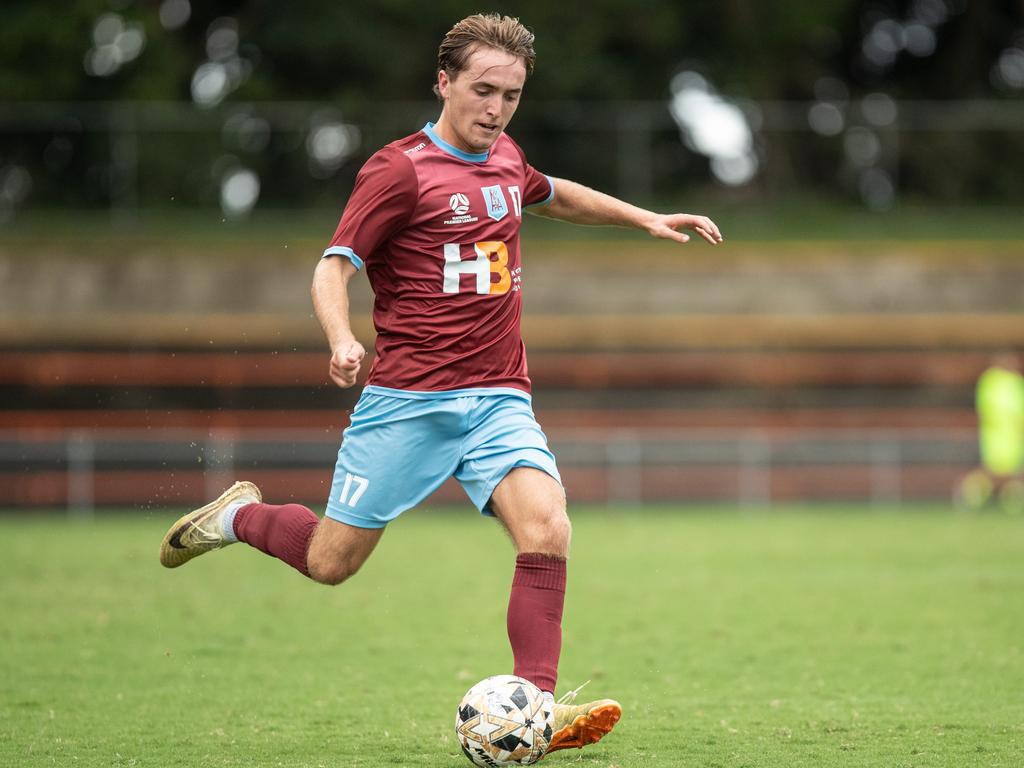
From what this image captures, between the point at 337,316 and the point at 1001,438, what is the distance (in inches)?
661

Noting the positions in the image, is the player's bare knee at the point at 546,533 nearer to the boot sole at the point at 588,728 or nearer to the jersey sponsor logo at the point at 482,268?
the boot sole at the point at 588,728

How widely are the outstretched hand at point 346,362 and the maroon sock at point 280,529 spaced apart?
1.01 meters

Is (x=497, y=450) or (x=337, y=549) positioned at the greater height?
(x=497, y=450)

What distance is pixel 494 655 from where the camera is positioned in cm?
803

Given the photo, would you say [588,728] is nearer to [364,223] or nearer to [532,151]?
[364,223]

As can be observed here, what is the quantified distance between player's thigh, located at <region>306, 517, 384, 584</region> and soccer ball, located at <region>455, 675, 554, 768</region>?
0.79 meters

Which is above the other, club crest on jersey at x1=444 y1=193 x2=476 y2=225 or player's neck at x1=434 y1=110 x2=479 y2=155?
player's neck at x1=434 y1=110 x2=479 y2=155

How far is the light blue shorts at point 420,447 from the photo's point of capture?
5582mm

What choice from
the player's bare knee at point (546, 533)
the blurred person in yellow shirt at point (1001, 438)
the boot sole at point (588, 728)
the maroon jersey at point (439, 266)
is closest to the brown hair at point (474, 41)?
the maroon jersey at point (439, 266)

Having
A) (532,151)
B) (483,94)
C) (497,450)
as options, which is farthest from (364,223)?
(532,151)

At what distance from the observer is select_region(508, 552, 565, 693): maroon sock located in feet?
17.6

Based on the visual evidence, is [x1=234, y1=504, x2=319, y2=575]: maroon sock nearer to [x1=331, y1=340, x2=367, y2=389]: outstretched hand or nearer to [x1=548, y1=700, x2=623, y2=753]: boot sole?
[x1=331, y1=340, x2=367, y2=389]: outstretched hand

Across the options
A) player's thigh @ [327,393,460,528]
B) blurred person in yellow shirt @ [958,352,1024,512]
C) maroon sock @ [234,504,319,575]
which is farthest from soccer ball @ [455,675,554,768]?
blurred person in yellow shirt @ [958,352,1024,512]

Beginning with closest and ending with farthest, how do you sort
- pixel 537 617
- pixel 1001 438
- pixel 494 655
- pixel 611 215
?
pixel 537 617 < pixel 611 215 < pixel 494 655 < pixel 1001 438
